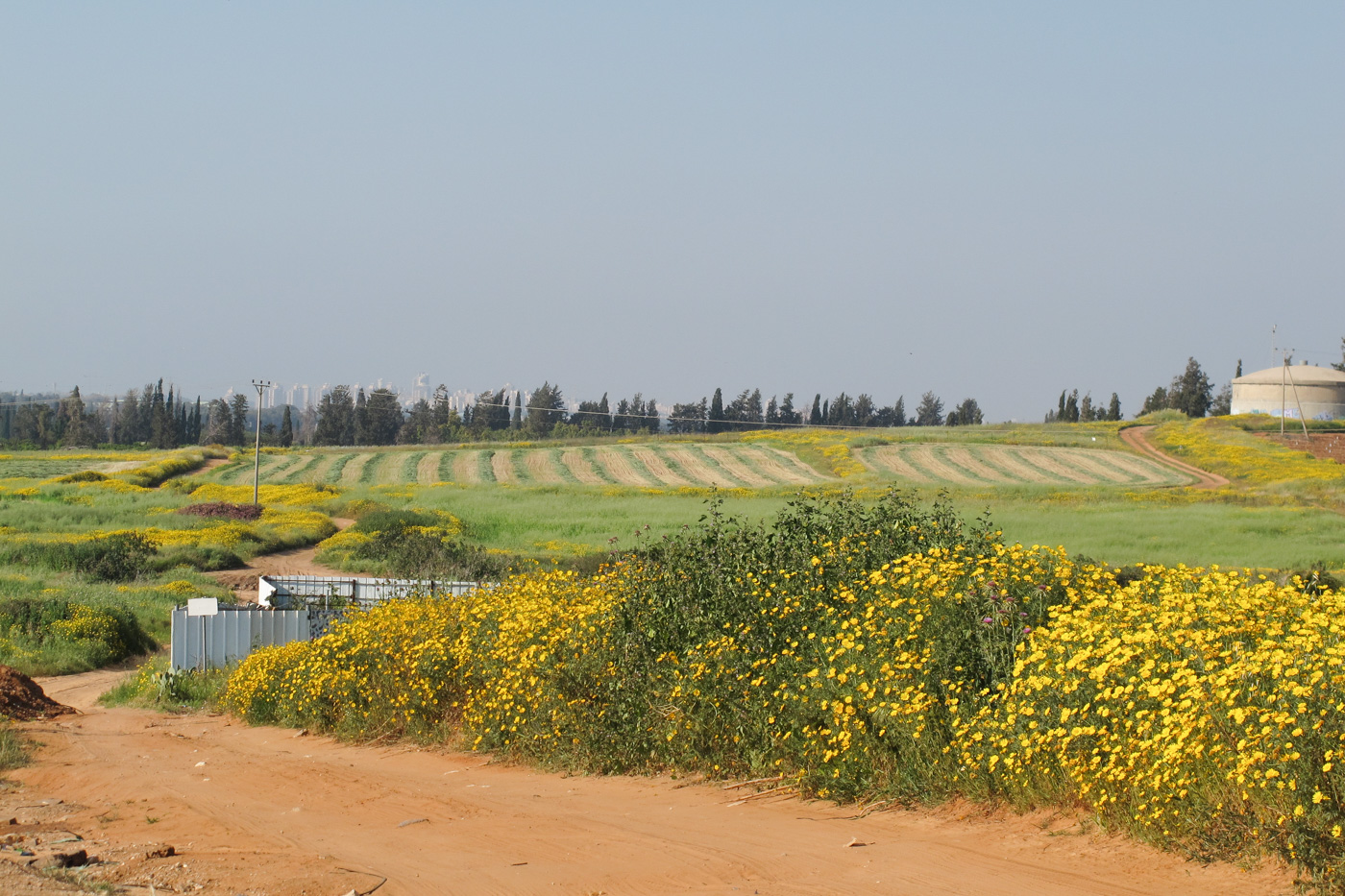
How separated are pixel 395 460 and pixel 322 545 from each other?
35300 mm

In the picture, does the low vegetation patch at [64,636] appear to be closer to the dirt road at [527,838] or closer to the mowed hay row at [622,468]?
the dirt road at [527,838]

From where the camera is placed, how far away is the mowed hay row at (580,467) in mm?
64312

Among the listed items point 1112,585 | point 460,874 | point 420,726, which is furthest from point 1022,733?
point 420,726

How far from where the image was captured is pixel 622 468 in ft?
227

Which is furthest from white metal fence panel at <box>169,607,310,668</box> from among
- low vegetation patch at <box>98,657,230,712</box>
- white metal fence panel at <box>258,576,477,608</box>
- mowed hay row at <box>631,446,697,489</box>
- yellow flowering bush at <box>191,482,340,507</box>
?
mowed hay row at <box>631,446,697,489</box>

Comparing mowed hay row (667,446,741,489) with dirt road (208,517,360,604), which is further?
mowed hay row (667,446,741,489)

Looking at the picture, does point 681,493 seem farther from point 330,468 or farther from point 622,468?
point 330,468

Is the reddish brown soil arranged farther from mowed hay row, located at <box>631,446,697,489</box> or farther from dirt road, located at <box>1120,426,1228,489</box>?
mowed hay row, located at <box>631,446,697,489</box>

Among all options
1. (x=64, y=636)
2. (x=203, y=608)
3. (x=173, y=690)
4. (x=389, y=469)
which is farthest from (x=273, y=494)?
(x=173, y=690)

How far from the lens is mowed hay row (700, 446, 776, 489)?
199 ft

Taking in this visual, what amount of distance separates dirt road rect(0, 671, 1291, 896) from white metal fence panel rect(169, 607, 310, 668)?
831cm

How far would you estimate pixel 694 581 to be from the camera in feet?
32.7

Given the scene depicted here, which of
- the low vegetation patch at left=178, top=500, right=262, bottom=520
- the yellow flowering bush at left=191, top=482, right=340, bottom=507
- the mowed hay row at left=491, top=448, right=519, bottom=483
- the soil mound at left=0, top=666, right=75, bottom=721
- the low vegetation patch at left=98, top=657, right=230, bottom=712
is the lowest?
the low vegetation patch at left=98, top=657, right=230, bottom=712

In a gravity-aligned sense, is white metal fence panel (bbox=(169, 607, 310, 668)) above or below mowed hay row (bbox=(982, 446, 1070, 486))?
A: below
